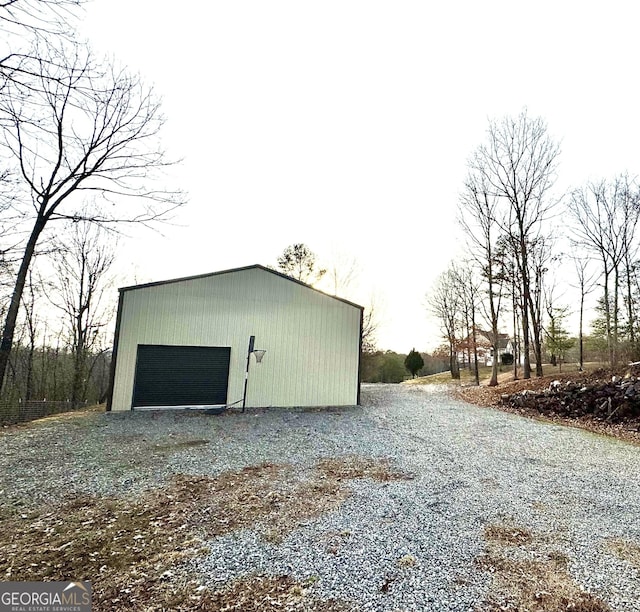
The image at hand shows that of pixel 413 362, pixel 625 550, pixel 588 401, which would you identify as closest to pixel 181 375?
pixel 625 550

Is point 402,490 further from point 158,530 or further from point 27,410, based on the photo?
point 27,410

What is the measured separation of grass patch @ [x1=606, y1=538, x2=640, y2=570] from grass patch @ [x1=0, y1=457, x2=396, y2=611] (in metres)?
2.33

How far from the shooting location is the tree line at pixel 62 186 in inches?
122

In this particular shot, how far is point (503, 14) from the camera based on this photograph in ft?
18.0

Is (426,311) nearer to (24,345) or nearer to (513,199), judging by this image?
(513,199)

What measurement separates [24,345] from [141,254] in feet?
20.9

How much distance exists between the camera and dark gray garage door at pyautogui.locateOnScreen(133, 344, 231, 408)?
9602mm

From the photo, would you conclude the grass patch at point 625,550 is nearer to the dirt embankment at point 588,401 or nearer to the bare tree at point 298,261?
the dirt embankment at point 588,401

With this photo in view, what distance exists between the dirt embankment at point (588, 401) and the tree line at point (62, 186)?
1053 centimetres

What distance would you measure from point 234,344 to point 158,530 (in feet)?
24.0

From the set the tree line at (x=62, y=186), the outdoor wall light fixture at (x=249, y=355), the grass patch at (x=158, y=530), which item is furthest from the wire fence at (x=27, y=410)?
the grass patch at (x=158, y=530)

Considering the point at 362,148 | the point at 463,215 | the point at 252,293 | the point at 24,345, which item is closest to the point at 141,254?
the point at 24,345
